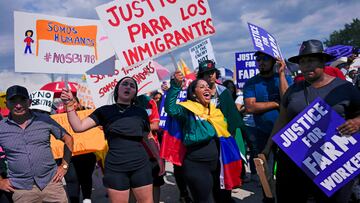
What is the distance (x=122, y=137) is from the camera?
11.0 feet

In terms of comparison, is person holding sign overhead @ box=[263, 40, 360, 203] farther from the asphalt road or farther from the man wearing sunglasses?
the asphalt road

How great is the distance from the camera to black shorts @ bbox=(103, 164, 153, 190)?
10.6ft

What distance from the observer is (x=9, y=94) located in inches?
122

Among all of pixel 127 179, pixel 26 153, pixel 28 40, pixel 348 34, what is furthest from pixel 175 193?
pixel 348 34

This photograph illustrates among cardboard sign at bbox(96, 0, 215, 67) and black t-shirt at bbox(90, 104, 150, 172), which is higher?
cardboard sign at bbox(96, 0, 215, 67)

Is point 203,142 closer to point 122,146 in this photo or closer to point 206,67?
point 122,146

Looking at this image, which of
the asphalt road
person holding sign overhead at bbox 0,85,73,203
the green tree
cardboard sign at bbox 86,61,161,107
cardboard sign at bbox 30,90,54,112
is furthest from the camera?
the green tree

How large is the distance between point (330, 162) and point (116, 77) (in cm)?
362

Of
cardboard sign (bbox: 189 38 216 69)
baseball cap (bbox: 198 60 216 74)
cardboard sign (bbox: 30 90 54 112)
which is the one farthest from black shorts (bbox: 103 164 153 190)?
cardboard sign (bbox: 189 38 216 69)

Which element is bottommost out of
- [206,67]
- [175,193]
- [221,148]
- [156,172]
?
[175,193]

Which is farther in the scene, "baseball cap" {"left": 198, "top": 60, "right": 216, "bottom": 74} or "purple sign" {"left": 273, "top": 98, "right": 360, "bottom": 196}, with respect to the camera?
"baseball cap" {"left": 198, "top": 60, "right": 216, "bottom": 74}

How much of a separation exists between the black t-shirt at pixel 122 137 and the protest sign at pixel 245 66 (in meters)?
3.27

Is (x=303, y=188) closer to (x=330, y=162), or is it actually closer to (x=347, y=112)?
(x=330, y=162)

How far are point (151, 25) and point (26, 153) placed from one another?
6.65ft
